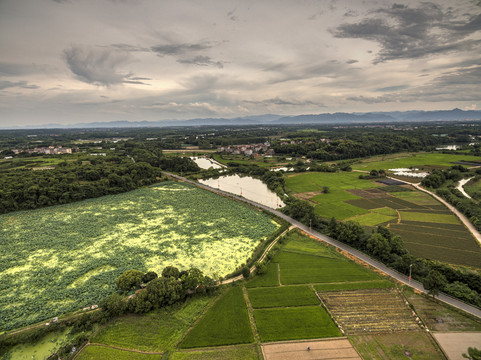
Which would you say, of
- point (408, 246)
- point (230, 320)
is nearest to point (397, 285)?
point (408, 246)

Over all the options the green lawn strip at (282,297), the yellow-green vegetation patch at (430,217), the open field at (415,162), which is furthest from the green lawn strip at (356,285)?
the open field at (415,162)

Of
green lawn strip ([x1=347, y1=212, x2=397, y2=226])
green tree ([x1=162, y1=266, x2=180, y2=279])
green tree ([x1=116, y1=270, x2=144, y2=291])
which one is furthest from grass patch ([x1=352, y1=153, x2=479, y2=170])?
green tree ([x1=116, y1=270, x2=144, y2=291])

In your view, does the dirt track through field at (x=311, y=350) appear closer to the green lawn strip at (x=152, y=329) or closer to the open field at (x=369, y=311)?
the open field at (x=369, y=311)

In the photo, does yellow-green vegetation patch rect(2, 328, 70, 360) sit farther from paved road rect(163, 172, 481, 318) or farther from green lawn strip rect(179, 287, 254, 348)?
paved road rect(163, 172, 481, 318)

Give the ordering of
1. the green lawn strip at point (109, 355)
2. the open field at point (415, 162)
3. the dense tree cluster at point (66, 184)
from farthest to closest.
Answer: the open field at point (415, 162)
the dense tree cluster at point (66, 184)
the green lawn strip at point (109, 355)

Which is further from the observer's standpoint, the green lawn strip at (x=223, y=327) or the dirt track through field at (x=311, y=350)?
the green lawn strip at (x=223, y=327)

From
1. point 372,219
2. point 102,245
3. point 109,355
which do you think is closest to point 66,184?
point 102,245

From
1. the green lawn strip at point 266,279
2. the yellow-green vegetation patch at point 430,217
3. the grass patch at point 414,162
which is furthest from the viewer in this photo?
the grass patch at point 414,162
